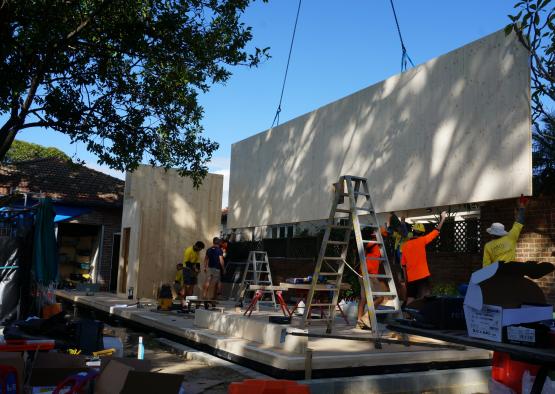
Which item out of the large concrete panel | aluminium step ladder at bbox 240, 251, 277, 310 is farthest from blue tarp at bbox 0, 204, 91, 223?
the large concrete panel

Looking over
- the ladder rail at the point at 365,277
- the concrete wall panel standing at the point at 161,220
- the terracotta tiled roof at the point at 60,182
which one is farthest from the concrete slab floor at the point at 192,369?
the terracotta tiled roof at the point at 60,182

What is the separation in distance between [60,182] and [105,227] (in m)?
2.65

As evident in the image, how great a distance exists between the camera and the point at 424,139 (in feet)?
29.8

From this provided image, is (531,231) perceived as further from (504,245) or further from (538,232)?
(504,245)

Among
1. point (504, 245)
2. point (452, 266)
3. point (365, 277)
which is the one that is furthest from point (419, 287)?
point (452, 266)

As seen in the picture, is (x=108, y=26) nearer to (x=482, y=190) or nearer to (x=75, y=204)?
(x=482, y=190)

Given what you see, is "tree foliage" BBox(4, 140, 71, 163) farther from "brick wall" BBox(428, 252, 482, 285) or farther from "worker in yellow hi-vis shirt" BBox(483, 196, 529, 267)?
"worker in yellow hi-vis shirt" BBox(483, 196, 529, 267)

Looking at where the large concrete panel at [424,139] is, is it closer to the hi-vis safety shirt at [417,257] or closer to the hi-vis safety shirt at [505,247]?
the hi-vis safety shirt at [417,257]

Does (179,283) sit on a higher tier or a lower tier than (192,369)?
higher

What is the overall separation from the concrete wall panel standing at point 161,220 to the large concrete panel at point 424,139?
3478 mm

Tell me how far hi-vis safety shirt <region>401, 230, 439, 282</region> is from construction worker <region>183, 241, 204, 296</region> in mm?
6995

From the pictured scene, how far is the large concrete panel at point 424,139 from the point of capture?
24.9 feet

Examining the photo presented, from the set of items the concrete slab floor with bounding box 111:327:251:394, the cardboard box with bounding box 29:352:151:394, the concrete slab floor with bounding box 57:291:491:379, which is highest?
the cardboard box with bounding box 29:352:151:394

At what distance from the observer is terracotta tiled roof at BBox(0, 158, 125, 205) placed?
2038 centimetres
